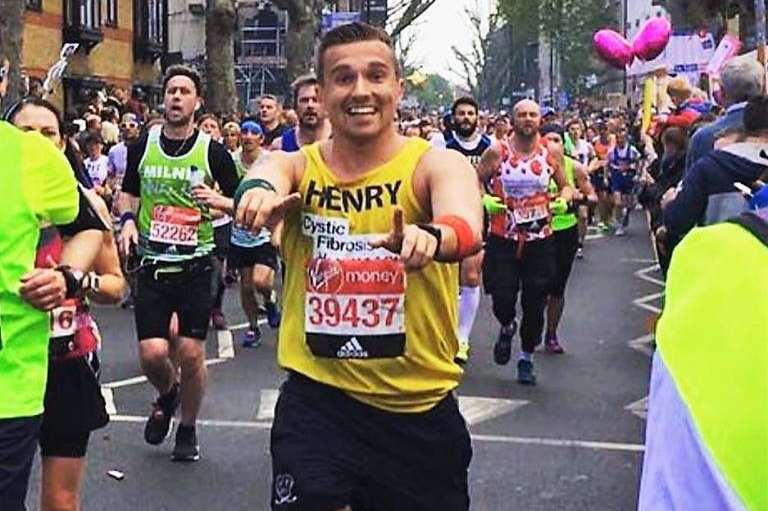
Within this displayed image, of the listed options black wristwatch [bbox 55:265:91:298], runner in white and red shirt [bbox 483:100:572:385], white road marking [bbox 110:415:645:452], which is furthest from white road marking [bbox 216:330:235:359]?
black wristwatch [bbox 55:265:91:298]

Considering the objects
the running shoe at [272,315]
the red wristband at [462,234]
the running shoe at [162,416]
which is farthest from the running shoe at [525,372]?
the red wristband at [462,234]

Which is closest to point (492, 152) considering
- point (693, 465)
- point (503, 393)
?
point (503, 393)

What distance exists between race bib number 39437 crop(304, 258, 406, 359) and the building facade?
26.4m

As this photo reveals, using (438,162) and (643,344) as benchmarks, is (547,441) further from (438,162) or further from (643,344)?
(643,344)

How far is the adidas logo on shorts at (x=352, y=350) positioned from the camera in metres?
3.80

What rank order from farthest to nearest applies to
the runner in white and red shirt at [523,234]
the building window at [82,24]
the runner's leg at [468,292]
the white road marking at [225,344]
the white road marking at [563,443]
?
1. the building window at [82,24]
2. the white road marking at [225,344]
3. the runner in white and red shirt at [523,234]
4. the runner's leg at [468,292]
5. the white road marking at [563,443]

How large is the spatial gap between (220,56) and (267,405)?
19.2 metres

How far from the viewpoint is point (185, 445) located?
6.86 meters

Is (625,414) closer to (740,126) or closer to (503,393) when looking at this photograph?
(503,393)

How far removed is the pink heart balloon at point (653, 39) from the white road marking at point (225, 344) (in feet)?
36.1

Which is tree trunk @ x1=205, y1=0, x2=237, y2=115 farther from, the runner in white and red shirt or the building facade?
the runner in white and red shirt

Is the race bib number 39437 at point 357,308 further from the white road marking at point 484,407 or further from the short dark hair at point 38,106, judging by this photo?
the white road marking at point 484,407

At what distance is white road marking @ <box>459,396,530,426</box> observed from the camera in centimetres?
801

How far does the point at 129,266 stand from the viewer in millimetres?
7273
